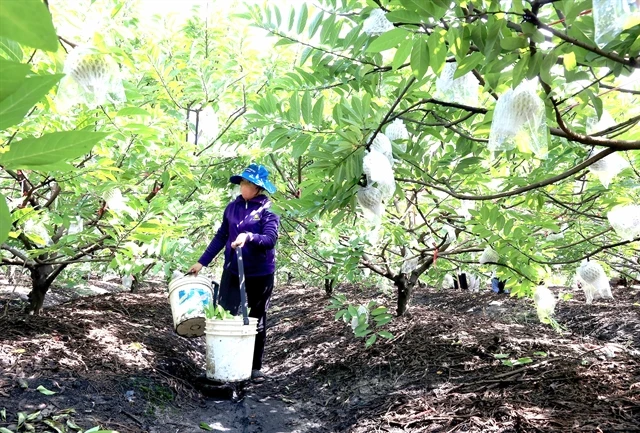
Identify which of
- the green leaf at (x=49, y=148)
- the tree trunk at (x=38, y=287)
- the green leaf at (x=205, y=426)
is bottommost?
the green leaf at (x=205, y=426)

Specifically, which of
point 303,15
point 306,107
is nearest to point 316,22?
point 303,15

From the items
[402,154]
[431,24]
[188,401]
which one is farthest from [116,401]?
[431,24]

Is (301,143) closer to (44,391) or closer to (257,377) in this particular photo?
(44,391)

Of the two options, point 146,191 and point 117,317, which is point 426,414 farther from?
point 117,317

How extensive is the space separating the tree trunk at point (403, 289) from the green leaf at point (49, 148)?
14.3ft

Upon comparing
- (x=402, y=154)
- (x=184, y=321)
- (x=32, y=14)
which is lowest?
(x=184, y=321)

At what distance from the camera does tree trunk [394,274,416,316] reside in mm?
4617

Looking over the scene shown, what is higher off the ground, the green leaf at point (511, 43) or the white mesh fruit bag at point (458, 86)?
the white mesh fruit bag at point (458, 86)

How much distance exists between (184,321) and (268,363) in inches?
56.4

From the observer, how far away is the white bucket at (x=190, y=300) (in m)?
3.59

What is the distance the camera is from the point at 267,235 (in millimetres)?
3590

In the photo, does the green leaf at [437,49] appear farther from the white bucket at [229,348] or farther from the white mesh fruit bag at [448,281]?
the white mesh fruit bag at [448,281]

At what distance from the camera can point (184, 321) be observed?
11.9 feet

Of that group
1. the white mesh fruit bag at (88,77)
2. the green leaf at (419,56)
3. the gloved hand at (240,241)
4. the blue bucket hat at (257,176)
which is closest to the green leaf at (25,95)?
the white mesh fruit bag at (88,77)
